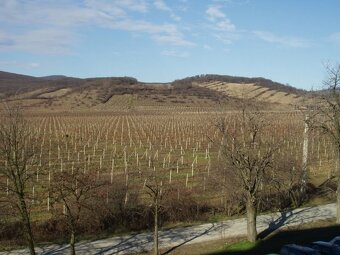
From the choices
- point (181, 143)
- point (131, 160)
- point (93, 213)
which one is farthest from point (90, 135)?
point (93, 213)

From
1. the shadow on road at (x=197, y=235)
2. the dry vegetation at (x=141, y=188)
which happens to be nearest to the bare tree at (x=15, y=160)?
the dry vegetation at (x=141, y=188)

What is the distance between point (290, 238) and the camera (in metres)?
25.1

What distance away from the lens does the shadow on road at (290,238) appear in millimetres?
22806

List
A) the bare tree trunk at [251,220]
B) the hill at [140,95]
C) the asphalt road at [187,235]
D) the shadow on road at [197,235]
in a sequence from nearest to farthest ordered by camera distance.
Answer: the asphalt road at [187,235], the shadow on road at [197,235], the bare tree trunk at [251,220], the hill at [140,95]

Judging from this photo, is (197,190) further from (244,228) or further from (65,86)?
(65,86)

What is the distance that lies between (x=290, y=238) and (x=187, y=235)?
17.9ft

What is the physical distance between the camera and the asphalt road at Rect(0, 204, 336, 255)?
22.3 meters

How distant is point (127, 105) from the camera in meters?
148

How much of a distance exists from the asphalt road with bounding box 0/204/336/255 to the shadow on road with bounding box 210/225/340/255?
1387 mm

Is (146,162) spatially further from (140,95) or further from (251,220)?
(140,95)

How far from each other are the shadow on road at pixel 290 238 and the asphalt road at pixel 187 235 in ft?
4.55

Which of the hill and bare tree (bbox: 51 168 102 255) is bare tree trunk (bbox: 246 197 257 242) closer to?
bare tree (bbox: 51 168 102 255)

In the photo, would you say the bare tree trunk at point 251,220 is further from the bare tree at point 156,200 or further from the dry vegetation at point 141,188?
the bare tree at point 156,200

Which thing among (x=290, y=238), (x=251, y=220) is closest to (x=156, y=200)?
(x=251, y=220)
